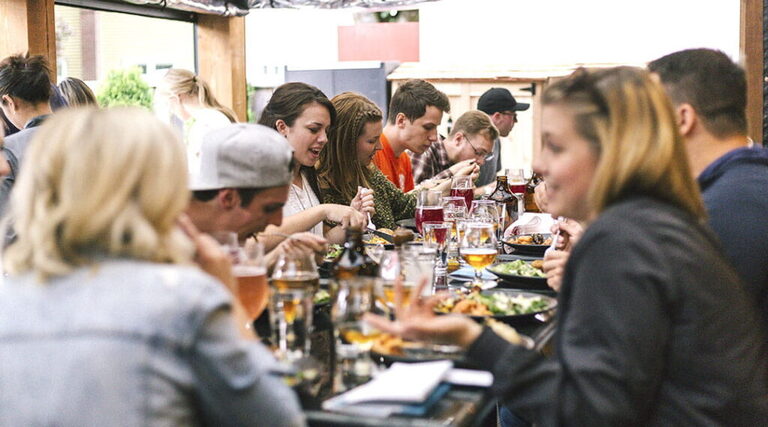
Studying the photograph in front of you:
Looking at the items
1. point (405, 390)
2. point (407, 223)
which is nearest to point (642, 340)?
point (405, 390)

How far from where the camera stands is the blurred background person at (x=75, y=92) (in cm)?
487

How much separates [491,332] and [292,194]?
2.20 m

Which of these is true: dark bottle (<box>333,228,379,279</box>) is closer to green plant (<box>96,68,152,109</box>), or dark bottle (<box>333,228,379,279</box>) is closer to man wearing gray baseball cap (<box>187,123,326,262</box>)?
man wearing gray baseball cap (<box>187,123,326,262</box>)

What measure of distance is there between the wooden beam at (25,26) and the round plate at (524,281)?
9.40 ft

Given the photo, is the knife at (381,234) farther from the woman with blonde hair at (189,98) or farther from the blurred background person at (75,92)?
the woman with blonde hair at (189,98)

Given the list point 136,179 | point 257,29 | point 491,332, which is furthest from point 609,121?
point 257,29

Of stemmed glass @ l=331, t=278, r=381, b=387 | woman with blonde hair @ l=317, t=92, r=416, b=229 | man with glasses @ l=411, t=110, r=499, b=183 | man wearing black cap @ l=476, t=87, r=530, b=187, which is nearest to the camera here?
stemmed glass @ l=331, t=278, r=381, b=387

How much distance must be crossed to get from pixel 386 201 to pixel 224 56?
2547 mm

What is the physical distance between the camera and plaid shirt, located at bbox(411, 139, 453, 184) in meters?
6.46

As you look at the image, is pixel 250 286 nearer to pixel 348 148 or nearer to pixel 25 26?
pixel 348 148

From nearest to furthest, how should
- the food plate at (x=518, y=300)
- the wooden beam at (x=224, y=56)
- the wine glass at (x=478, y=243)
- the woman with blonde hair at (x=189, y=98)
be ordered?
the food plate at (x=518, y=300), the wine glass at (x=478, y=243), the woman with blonde hair at (x=189, y=98), the wooden beam at (x=224, y=56)

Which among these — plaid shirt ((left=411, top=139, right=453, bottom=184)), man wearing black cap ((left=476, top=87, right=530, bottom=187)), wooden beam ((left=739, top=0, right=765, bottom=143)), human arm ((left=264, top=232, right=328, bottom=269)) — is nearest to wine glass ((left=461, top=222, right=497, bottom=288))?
human arm ((left=264, top=232, right=328, bottom=269))

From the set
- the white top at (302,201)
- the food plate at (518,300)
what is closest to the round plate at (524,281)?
the food plate at (518,300)

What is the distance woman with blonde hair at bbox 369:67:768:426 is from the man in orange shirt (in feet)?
12.6
